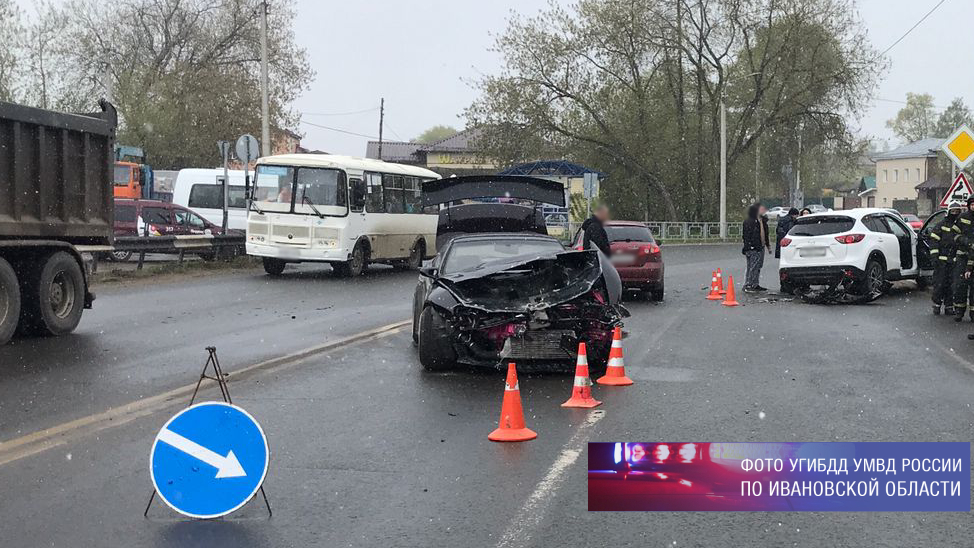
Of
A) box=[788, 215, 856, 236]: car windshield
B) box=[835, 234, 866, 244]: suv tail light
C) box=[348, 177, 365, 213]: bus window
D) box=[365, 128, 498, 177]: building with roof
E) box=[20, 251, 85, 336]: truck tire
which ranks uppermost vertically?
box=[365, 128, 498, 177]: building with roof

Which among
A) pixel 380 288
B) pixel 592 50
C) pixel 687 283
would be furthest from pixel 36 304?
pixel 592 50

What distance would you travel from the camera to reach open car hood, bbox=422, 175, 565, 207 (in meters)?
20.6

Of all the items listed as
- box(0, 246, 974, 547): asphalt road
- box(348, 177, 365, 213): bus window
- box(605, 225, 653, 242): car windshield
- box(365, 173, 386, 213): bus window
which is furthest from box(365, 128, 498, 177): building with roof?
box(0, 246, 974, 547): asphalt road

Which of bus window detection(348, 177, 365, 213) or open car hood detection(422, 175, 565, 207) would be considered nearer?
open car hood detection(422, 175, 565, 207)

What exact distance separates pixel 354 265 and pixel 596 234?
8464 mm

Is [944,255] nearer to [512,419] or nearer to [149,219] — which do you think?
[512,419]

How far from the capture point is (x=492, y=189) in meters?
20.9

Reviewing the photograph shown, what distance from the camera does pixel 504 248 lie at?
11672mm

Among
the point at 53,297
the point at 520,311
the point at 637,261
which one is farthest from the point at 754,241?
the point at 53,297

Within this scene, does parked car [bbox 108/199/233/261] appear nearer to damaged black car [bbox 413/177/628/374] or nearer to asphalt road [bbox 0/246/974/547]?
asphalt road [bbox 0/246/974/547]

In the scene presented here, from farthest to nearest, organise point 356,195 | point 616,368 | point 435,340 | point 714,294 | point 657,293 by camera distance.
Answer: point 356,195 < point 714,294 < point 657,293 < point 435,340 < point 616,368

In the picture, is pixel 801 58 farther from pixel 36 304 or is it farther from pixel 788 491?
pixel 788 491

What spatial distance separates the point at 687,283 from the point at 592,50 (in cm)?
2951

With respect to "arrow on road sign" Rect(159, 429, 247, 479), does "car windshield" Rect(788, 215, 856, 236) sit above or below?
above
